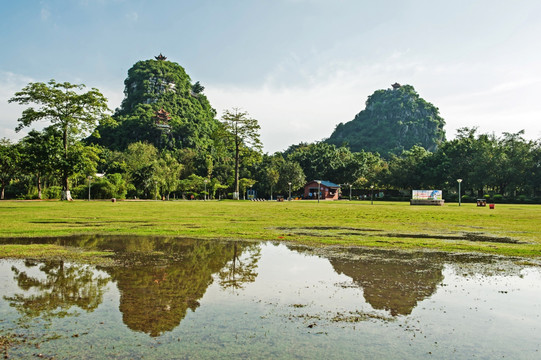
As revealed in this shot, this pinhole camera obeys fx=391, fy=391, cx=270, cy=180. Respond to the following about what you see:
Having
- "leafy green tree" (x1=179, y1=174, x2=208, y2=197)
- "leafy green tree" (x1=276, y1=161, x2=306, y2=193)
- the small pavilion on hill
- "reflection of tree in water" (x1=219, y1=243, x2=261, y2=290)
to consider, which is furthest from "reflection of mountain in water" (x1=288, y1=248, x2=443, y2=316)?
the small pavilion on hill

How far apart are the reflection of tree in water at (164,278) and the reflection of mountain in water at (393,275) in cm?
284

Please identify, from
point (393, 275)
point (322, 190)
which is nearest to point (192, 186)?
point (322, 190)

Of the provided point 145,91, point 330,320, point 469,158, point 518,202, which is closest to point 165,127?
point 145,91

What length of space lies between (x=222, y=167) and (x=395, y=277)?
88.7 m

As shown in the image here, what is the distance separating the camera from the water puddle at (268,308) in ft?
14.3

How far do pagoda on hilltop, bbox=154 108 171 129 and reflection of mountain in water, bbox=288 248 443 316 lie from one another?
490 feet

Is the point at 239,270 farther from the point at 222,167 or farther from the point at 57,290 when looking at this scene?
the point at 222,167

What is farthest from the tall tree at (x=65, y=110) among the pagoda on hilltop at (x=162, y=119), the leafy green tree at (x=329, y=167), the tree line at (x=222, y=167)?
the pagoda on hilltop at (x=162, y=119)

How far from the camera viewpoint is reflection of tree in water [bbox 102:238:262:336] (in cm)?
529

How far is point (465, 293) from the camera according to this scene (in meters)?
6.75

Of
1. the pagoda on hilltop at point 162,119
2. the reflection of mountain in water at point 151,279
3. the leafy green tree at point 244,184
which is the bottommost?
the reflection of mountain in water at point 151,279

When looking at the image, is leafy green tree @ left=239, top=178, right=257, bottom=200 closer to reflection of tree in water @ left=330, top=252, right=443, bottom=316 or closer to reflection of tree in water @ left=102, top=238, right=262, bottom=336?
reflection of tree in water @ left=102, top=238, right=262, bottom=336

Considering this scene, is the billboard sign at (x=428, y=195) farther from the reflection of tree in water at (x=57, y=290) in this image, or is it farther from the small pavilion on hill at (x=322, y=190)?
the reflection of tree in water at (x=57, y=290)

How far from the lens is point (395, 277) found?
7.79 metres
